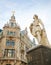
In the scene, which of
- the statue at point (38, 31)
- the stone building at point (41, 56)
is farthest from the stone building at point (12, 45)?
the stone building at point (41, 56)

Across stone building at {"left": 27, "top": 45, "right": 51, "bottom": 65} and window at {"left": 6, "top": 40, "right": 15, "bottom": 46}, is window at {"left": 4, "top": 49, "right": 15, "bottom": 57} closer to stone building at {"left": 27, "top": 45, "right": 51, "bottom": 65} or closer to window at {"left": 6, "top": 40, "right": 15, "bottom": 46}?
window at {"left": 6, "top": 40, "right": 15, "bottom": 46}

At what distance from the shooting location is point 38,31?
7406 millimetres

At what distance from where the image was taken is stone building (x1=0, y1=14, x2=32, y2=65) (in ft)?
91.7

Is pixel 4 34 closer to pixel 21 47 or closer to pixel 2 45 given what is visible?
pixel 2 45

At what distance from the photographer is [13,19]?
3266 cm

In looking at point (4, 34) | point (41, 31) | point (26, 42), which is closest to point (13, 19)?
point (4, 34)

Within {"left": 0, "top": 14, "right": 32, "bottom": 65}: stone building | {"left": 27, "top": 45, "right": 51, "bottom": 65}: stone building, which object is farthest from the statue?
{"left": 0, "top": 14, "right": 32, "bottom": 65}: stone building

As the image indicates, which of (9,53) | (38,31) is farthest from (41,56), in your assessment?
(9,53)

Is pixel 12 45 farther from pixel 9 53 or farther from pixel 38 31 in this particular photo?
pixel 38 31

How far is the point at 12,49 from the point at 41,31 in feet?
73.1

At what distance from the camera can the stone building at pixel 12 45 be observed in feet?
91.7

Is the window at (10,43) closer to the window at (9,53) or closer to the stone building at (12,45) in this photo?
the stone building at (12,45)

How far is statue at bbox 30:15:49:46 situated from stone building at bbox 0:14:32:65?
21144 millimetres

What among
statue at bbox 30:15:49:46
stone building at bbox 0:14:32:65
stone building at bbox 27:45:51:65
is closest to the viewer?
→ stone building at bbox 27:45:51:65
